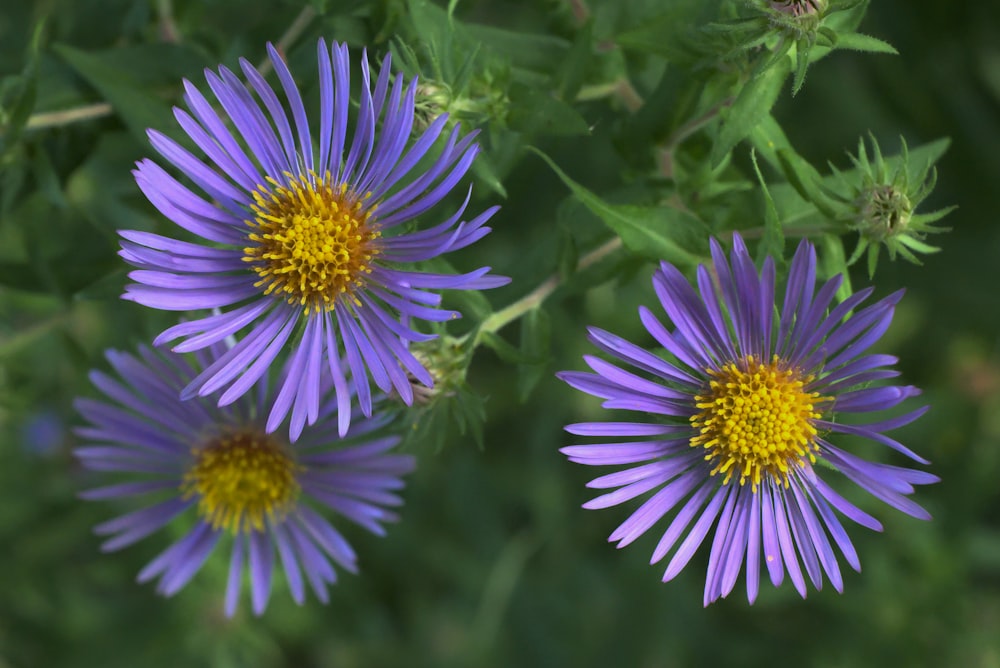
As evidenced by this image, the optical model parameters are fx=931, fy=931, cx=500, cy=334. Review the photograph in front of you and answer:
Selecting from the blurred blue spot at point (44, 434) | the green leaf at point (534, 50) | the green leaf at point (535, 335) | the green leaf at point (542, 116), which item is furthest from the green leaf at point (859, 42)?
the blurred blue spot at point (44, 434)

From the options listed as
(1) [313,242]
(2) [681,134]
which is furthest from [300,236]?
(2) [681,134]

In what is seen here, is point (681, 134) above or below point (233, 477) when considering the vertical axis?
above

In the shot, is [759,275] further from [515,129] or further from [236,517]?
[236,517]

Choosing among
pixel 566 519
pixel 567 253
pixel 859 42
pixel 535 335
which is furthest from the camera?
pixel 566 519

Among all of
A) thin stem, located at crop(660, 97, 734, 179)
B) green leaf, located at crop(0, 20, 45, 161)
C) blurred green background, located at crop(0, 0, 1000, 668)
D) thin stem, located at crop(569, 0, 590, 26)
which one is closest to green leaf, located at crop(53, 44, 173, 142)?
green leaf, located at crop(0, 20, 45, 161)

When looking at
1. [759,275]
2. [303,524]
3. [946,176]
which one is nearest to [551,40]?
[759,275]

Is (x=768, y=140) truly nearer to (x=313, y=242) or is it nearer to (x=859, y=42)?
(x=859, y=42)

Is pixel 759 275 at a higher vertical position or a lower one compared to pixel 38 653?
higher
